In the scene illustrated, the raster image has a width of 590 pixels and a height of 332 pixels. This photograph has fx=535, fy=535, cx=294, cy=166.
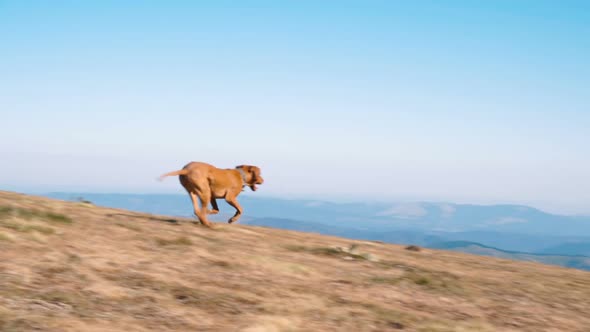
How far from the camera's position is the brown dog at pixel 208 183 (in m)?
12.3

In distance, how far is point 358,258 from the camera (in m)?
11.1

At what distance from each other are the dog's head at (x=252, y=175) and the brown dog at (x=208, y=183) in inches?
8.5

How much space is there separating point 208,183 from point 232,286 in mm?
5346

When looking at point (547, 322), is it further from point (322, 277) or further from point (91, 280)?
point (91, 280)

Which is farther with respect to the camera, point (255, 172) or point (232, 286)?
point (255, 172)

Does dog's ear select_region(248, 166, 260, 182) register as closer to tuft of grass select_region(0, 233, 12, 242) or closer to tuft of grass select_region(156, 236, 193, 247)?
tuft of grass select_region(156, 236, 193, 247)

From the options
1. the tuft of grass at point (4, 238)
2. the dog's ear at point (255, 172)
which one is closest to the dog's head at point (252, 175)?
the dog's ear at point (255, 172)

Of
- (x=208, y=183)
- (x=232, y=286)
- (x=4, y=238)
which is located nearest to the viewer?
(x=232, y=286)

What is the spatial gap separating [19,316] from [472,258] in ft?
38.3

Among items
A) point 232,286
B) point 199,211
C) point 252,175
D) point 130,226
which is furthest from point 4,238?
point 252,175

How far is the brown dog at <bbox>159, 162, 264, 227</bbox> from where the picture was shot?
12.3 metres

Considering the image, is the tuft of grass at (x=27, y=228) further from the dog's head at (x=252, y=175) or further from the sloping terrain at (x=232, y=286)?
the dog's head at (x=252, y=175)

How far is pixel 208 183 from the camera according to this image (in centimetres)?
1272

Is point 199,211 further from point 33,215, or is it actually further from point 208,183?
point 33,215
